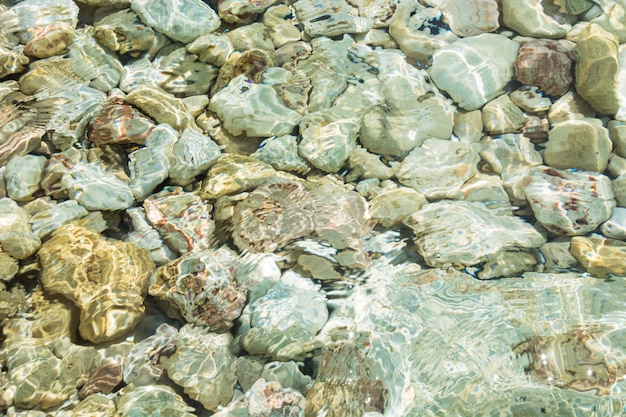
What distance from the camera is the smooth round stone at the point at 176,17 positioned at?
163 inches

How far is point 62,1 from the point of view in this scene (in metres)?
4.22

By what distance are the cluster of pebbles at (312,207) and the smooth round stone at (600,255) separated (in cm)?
1

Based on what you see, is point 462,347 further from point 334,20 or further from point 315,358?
point 334,20

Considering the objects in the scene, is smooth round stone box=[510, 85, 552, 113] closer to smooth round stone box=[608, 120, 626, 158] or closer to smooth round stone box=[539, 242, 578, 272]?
smooth round stone box=[608, 120, 626, 158]

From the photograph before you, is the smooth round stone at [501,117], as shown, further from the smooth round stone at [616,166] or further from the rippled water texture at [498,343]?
the rippled water texture at [498,343]

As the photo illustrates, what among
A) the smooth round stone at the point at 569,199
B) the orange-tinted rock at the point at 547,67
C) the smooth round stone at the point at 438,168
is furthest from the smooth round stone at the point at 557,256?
the orange-tinted rock at the point at 547,67

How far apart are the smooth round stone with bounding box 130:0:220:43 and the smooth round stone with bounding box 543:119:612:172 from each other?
2.77 m

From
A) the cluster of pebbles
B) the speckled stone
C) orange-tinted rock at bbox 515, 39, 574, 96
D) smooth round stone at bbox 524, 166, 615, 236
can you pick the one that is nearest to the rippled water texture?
the cluster of pebbles

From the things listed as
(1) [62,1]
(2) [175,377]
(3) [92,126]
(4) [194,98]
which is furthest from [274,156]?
(1) [62,1]

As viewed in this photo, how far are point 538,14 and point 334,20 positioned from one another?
1632 mm

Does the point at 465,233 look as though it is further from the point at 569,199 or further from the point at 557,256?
the point at 569,199

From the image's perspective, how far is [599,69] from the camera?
373 centimetres

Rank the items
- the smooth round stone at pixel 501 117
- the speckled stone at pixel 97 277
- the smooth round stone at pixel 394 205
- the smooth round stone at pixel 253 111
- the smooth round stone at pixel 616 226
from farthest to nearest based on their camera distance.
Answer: the smooth round stone at pixel 501 117, the smooth round stone at pixel 253 111, the smooth round stone at pixel 394 205, the smooth round stone at pixel 616 226, the speckled stone at pixel 97 277

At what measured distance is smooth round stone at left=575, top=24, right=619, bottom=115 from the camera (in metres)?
3.71
